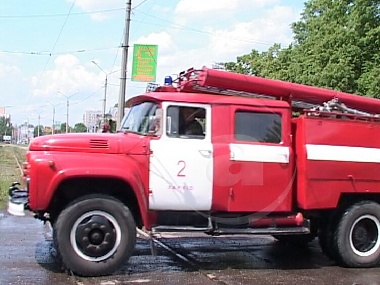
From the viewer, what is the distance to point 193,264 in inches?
346

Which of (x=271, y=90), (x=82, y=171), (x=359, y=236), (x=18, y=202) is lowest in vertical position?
(x=359, y=236)

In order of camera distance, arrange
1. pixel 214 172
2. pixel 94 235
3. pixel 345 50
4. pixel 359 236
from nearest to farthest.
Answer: pixel 94 235
pixel 214 172
pixel 359 236
pixel 345 50

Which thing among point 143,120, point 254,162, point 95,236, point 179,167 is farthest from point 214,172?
point 95,236

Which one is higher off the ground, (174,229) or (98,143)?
(98,143)

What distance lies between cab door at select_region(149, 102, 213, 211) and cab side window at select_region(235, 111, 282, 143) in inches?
18.7

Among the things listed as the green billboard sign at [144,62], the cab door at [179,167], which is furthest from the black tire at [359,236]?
the green billboard sign at [144,62]

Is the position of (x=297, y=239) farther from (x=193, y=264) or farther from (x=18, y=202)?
(x=18, y=202)

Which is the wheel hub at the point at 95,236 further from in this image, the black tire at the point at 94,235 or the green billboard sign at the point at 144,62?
the green billboard sign at the point at 144,62

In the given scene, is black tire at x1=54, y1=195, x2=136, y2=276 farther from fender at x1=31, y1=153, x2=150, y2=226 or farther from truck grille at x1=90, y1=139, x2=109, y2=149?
truck grille at x1=90, y1=139, x2=109, y2=149

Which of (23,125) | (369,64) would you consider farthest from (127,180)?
(23,125)

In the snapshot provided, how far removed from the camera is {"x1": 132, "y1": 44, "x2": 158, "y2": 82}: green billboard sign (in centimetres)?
2328

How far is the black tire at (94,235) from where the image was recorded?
7.66 metres

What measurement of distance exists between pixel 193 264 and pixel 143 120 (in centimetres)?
217

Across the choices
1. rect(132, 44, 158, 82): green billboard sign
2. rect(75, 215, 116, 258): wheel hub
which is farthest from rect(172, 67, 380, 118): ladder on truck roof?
rect(132, 44, 158, 82): green billboard sign
